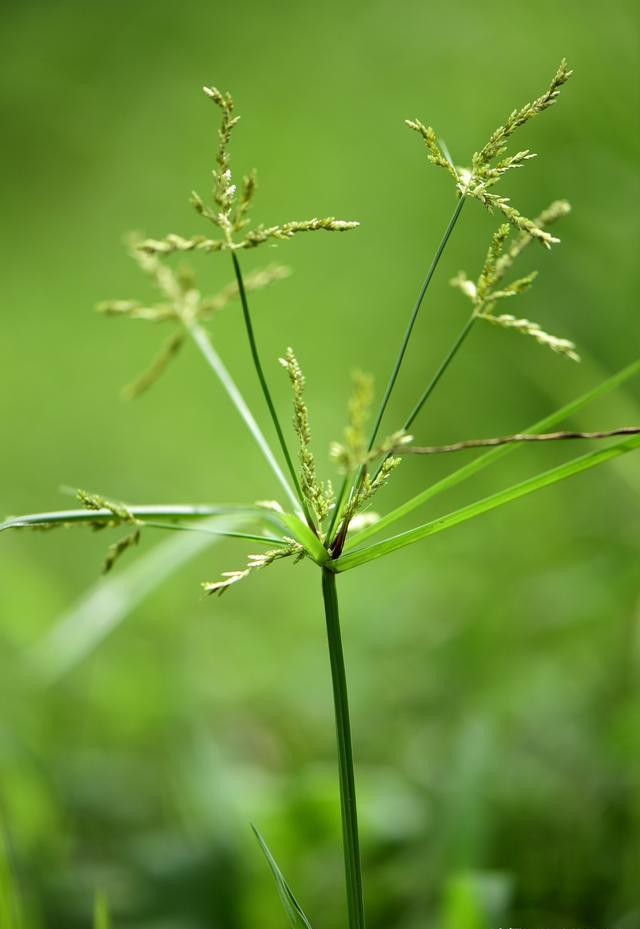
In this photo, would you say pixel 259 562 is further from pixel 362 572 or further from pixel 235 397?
pixel 362 572

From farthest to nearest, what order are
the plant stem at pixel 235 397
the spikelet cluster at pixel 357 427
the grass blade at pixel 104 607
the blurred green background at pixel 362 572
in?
the blurred green background at pixel 362 572, the grass blade at pixel 104 607, the plant stem at pixel 235 397, the spikelet cluster at pixel 357 427

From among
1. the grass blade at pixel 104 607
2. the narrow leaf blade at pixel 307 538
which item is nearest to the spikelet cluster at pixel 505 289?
the narrow leaf blade at pixel 307 538

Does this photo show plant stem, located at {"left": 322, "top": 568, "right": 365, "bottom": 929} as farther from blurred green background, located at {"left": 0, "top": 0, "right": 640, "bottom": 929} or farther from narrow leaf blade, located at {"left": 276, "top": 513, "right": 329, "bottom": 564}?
blurred green background, located at {"left": 0, "top": 0, "right": 640, "bottom": 929}

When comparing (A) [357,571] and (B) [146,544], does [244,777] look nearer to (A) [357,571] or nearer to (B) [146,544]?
(A) [357,571]

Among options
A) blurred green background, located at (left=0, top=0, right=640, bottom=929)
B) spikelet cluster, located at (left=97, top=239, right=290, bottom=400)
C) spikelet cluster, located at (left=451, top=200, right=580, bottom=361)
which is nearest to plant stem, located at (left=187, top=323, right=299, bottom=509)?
spikelet cluster, located at (left=97, top=239, right=290, bottom=400)

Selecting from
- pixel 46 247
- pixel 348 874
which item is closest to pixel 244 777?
pixel 348 874

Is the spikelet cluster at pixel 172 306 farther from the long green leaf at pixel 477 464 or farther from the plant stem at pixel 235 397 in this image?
the long green leaf at pixel 477 464

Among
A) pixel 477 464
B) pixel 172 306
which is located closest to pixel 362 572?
pixel 172 306
